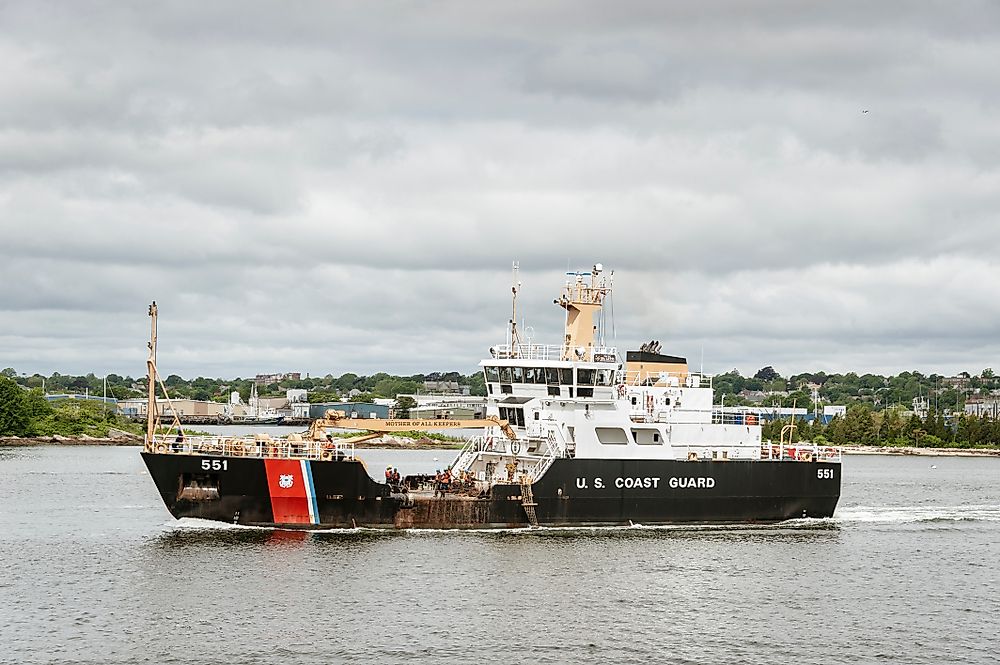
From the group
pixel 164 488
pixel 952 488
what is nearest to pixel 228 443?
pixel 164 488

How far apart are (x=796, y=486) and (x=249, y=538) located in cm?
1932

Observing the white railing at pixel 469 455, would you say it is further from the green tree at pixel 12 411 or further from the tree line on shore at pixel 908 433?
the tree line on shore at pixel 908 433

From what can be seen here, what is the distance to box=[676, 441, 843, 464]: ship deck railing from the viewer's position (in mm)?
42844

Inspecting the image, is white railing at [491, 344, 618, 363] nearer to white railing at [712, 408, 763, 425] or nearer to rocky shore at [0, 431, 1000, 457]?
white railing at [712, 408, 763, 425]

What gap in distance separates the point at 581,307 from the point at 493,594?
1509 cm

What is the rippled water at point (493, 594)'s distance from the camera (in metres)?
25.9

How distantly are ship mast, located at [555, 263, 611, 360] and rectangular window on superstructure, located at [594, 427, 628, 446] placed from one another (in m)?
2.69

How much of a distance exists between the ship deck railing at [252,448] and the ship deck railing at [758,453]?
12372 mm

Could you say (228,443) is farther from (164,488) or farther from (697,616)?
(697,616)

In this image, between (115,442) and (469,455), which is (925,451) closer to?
(115,442)

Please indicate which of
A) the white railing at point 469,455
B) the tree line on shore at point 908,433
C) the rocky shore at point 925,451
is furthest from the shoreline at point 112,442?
the white railing at point 469,455

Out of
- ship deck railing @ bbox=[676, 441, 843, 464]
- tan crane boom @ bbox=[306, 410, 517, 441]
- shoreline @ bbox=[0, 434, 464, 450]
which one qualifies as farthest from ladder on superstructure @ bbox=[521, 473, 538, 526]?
shoreline @ bbox=[0, 434, 464, 450]

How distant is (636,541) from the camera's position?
38.9m

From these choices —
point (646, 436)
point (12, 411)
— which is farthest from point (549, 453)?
point (12, 411)
